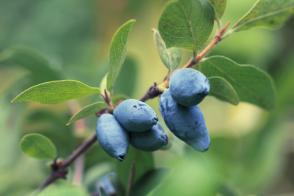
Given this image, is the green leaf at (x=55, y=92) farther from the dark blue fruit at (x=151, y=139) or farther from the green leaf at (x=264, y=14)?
the green leaf at (x=264, y=14)

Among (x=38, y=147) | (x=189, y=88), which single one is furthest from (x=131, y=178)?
(x=189, y=88)

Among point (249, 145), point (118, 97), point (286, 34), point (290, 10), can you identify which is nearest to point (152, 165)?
point (118, 97)

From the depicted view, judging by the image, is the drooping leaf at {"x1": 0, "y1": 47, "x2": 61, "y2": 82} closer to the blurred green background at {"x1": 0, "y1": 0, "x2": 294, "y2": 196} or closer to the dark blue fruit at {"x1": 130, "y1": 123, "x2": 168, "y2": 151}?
the blurred green background at {"x1": 0, "y1": 0, "x2": 294, "y2": 196}

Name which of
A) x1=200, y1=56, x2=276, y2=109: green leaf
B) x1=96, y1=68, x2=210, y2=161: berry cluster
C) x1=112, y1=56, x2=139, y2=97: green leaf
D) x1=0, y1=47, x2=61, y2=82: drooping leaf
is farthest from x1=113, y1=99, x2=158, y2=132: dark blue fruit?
x1=112, y1=56, x2=139, y2=97: green leaf

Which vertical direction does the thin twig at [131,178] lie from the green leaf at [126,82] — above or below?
above

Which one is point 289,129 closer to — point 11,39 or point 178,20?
point 11,39

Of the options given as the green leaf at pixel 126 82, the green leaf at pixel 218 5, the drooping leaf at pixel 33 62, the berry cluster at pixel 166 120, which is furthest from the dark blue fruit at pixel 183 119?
the green leaf at pixel 126 82
